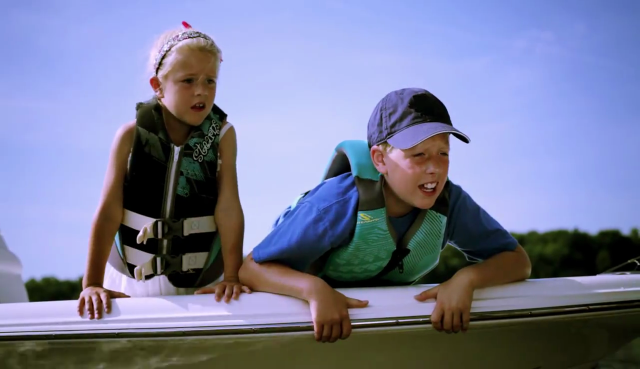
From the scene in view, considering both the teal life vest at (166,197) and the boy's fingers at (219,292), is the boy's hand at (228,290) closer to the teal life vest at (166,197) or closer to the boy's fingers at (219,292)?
the boy's fingers at (219,292)

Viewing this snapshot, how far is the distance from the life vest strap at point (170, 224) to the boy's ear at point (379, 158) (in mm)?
659

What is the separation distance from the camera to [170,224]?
7.31 feet

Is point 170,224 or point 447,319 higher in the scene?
point 170,224

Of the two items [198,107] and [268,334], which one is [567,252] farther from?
[268,334]

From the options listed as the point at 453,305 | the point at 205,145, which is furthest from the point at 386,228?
the point at 205,145

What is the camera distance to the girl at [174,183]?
2152mm

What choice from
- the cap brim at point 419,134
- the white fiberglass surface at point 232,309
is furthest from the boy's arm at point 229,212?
the cap brim at point 419,134

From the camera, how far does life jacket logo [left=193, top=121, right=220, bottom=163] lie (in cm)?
225

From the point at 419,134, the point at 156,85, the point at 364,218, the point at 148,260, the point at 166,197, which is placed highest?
the point at 156,85

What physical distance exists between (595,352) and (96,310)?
1.63 metres

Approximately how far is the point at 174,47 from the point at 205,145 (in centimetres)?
36

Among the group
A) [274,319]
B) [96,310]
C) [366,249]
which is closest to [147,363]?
[96,310]

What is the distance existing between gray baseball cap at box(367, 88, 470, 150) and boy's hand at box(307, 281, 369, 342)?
1.56 ft

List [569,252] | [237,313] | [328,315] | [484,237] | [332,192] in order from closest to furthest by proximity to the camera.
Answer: [328,315] → [237,313] → [332,192] → [484,237] → [569,252]
